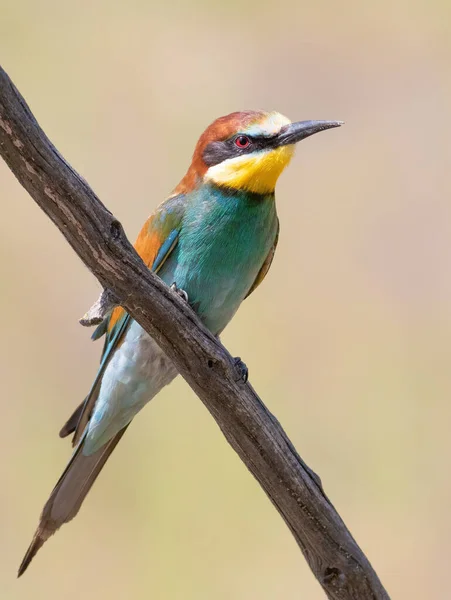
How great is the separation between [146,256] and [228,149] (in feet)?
0.86

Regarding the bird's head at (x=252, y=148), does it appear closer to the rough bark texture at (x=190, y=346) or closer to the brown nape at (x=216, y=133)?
the brown nape at (x=216, y=133)

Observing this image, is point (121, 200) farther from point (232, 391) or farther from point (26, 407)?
point (232, 391)

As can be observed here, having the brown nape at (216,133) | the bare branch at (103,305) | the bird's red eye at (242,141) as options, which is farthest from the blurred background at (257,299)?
the bare branch at (103,305)

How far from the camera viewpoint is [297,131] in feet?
5.67

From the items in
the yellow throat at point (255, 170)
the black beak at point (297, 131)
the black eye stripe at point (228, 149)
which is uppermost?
the black beak at point (297, 131)

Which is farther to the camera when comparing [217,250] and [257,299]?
[257,299]

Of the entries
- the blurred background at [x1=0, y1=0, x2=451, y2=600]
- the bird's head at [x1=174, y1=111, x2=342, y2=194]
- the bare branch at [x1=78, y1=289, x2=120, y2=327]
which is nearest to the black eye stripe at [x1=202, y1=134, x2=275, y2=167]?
the bird's head at [x1=174, y1=111, x2=342, y2=194]

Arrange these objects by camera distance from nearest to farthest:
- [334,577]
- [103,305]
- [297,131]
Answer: [103,305], [334,577], [297,131]

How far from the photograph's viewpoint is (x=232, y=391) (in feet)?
4.83

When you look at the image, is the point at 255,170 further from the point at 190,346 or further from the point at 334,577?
the point at 334,577

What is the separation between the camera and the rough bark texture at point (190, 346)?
4.02 feet

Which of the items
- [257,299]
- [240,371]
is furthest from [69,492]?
[257,299]

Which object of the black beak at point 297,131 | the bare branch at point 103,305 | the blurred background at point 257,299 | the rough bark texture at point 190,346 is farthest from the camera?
the blurred background at point 257,299

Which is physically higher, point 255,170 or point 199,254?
point 255,170
